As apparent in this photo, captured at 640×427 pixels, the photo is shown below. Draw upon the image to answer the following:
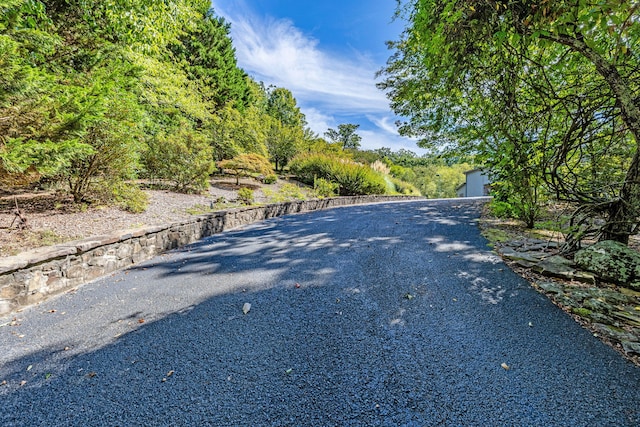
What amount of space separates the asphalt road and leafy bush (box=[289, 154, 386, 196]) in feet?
30.2

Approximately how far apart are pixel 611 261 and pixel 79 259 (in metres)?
5.15

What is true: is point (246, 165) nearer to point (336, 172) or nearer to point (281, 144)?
point (336, 172)

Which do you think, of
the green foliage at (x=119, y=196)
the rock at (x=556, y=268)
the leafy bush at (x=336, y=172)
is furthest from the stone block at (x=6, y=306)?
the leafy bush at (x=336, y=172)

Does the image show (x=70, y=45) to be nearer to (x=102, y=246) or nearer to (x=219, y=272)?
(x=102, y=246)

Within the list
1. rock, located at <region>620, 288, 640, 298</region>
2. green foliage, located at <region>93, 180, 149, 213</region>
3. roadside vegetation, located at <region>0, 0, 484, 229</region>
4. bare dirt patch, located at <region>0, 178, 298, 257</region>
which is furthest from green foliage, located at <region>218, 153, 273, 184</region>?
rock, located at <region>620, 288, 640, 298</region>

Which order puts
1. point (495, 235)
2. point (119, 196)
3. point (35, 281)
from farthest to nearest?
point (119, 196)
point (495, 235)
point (35, 281)

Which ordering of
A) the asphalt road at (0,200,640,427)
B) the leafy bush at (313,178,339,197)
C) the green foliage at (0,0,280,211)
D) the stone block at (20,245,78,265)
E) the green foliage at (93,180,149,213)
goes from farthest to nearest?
the leafy bush at (313,178,339,197) → the green foliage at (93,180,149,213) → the green foliage at (0,0,280,211) → the stone block at (20,245,78,265) → the asphalt road at (0,200,640,427)

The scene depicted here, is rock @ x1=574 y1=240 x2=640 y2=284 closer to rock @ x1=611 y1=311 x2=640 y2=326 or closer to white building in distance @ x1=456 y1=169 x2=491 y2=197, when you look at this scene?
rock @ x1=611 y1=311 x2=640 y2=326

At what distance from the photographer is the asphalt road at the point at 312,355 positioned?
126cm

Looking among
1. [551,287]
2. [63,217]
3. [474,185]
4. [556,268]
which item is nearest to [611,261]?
[556,268]

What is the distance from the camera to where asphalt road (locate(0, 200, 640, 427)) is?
1258 millimetres

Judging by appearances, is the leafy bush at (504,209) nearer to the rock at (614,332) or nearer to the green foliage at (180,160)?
the rock at (614,332)

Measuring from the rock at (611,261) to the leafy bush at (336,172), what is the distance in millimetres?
9372

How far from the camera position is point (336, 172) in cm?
1182
